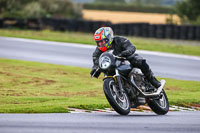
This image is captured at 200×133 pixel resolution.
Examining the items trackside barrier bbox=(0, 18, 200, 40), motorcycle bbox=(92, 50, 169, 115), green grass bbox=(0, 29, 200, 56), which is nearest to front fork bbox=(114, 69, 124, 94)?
motorcycle bbox=(92, 50, 169, 115)

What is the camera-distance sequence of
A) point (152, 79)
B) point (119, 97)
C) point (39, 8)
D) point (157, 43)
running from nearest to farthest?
point (119, 97) < point (152, 79) < point (157, 43) < point (39, 8)

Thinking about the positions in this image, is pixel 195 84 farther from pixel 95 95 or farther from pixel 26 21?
Result: pixel 26 21

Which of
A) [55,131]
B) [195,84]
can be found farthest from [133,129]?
[195,84]

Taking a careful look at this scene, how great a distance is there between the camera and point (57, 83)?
13.0 meters

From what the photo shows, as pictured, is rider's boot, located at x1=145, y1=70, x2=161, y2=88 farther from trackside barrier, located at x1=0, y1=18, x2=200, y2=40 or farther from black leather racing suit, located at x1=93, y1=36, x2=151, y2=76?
trackside barrier, located at x1=0, y1=18, x2=200, y2=40

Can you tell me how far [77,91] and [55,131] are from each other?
5.70 metres

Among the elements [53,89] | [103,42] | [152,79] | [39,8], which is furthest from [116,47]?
[39,8]

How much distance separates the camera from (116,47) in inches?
332

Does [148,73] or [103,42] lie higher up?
[103,42]

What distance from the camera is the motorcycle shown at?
25.8 ft

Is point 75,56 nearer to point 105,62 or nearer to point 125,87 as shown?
point 125,87

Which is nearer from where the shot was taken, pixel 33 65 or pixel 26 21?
pixel 33 65

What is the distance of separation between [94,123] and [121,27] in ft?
75.3

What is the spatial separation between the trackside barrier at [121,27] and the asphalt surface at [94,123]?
826 inches
